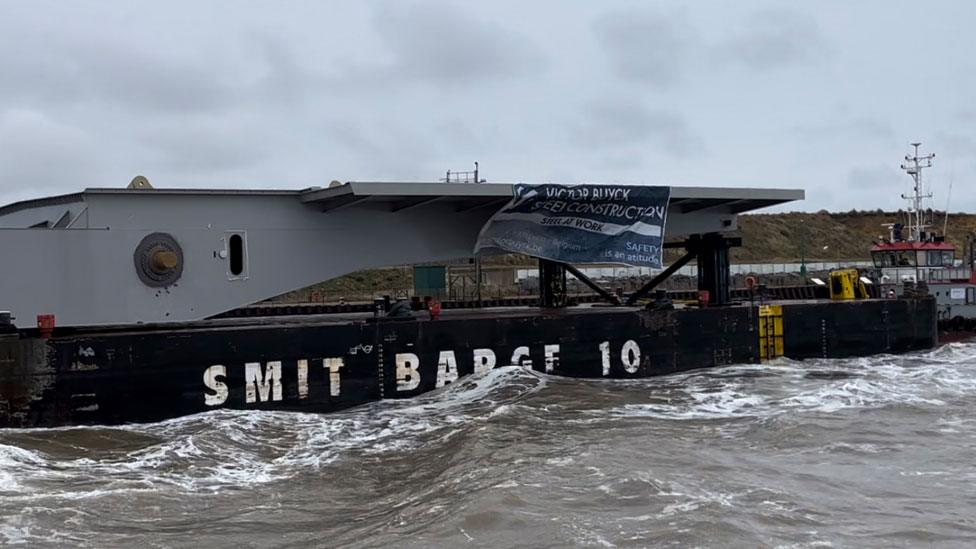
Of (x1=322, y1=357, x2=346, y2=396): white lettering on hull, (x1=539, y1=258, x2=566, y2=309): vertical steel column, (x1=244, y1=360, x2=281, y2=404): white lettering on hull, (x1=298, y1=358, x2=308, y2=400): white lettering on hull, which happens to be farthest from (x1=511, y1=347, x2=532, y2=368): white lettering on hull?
(x1=539, y1=258, x2=566, y2=309): vertical steel column

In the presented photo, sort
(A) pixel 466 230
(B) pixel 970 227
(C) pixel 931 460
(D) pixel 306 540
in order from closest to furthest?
1. (D) pixel 306 540
2. (C) pixel 931 460
3. (A) pixel 466 230
4. (B) pixel 970 227

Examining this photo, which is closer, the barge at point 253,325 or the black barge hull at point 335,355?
the black barge hull at point 335,355

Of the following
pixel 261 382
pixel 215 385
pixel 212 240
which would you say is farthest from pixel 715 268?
pixel 215 385

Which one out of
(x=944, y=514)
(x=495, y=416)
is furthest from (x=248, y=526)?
(x=944, y=514)

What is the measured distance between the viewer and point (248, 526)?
966 cm

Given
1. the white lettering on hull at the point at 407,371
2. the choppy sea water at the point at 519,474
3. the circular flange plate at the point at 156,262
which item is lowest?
the choppy sea water at the point at 519,474

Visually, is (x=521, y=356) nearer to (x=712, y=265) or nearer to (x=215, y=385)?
(x=215, y=385)

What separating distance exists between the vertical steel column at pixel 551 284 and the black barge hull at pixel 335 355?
5.09 metres

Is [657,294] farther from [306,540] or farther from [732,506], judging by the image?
[306,540]

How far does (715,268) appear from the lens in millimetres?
23703

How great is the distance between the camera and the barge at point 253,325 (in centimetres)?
1481

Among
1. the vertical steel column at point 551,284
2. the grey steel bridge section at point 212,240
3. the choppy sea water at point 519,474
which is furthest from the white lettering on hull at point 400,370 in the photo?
the vertical steel column at point 551,284

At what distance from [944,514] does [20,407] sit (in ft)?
41.5

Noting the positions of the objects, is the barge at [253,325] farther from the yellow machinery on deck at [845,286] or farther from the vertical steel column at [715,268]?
the yellow machinery on deck at [845,286]
